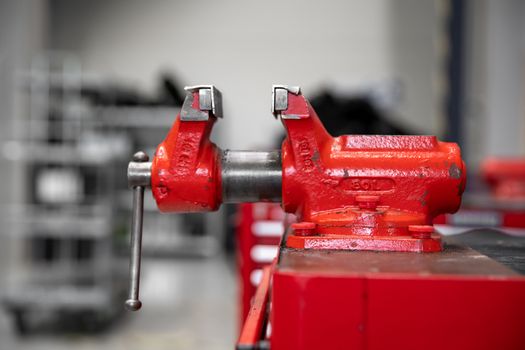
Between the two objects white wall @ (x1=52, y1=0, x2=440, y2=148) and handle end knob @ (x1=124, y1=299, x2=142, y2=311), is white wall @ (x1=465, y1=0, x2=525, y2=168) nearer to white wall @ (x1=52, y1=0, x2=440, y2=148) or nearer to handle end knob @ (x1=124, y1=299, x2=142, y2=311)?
white wall @ (x1=52, y1=0, x2=440, y2=148)

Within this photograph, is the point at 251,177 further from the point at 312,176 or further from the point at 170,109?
the point at 170,109

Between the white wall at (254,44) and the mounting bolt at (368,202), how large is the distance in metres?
5.48

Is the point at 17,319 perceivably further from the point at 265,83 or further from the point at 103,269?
the point at 265,83

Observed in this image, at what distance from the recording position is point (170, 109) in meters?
5.30

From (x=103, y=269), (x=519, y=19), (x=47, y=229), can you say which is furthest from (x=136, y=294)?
(x=519, y=19)

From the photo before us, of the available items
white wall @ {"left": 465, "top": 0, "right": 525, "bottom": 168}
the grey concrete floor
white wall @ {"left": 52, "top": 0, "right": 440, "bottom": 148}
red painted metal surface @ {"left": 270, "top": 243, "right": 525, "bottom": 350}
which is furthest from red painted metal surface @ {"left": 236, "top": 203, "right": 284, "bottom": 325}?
white wall @ {"left": 52, "top": 0, "right": 440, "bottom": 148}

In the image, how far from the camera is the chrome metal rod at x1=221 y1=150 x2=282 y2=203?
92 centimetres

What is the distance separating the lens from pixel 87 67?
6.34 m

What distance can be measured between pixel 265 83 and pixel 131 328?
4034mm

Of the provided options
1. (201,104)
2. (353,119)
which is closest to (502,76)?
(353,119)

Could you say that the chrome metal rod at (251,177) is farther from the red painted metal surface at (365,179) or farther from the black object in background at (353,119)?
the black object in background at (353,119)

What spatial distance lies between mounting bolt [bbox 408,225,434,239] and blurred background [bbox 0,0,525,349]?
1.19m

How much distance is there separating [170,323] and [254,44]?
13.6 ft

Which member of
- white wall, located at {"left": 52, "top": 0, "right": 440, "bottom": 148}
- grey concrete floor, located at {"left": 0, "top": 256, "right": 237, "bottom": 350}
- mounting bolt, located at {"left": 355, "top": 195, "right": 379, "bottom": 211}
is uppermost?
white wall, located at {"left": 52, "top": 0, "right": 440, "bottom": 148}
